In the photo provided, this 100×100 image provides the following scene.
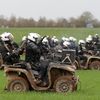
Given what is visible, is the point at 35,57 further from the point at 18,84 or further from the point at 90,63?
the point at 90,63

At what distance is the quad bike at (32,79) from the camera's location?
18.0m

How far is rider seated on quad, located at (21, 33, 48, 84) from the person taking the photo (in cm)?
1805

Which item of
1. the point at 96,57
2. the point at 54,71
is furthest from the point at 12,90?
the point at 96,57

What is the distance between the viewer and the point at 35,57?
60.8 ft

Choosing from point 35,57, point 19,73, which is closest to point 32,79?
point 19,73

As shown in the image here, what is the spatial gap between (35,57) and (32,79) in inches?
34.9

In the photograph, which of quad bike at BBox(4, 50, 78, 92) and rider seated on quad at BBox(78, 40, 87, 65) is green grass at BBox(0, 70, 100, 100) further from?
rider seated on quad at BBox(78, 40, 87, 65)

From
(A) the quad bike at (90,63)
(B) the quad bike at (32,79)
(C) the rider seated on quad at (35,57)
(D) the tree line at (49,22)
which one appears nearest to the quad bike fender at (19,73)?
(B) the quad bike at (32,79)

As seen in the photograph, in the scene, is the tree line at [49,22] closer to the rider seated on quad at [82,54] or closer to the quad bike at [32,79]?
the rider seated on quad at [82,54]

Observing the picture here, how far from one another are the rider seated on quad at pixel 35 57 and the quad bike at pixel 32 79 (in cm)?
15

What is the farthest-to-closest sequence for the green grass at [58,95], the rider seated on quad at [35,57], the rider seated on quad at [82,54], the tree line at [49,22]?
the tree line at [49,22] → the rider seated on quad at [82,54] → the rider seated on quad at [35,57] → the green grass at [58,95]

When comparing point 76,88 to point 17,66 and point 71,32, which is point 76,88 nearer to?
point 17,66

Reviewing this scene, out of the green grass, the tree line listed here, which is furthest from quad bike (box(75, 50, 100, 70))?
the tree line

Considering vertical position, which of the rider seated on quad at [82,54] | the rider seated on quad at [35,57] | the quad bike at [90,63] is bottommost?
the quad bike at [90,63]
